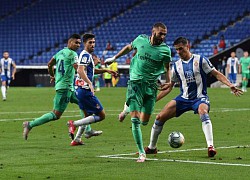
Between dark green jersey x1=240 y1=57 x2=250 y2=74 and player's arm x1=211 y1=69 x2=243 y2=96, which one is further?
dark green jersey x1=240 y1=57 x2=250 y2=74

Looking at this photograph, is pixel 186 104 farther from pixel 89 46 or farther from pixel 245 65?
pixel 245 65

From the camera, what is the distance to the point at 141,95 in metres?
12.9

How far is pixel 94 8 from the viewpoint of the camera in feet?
197

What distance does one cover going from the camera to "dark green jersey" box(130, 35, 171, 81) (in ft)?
42.6

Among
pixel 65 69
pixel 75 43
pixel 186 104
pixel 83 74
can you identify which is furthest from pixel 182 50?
pixel 65 69

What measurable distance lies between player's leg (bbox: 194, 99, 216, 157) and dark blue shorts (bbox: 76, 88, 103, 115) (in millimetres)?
2956

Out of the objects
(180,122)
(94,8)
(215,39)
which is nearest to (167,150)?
(180,122)

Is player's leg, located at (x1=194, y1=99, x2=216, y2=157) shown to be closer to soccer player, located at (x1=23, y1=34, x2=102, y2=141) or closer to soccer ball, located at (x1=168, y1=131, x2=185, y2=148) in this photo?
soccer ball, located at (x1=168, y1=131, x2=185, y2=148)

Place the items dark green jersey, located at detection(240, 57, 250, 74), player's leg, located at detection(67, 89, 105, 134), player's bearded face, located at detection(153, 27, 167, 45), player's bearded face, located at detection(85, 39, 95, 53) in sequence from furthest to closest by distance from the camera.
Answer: dark green jersey, located at detection(240, 57, 250, 74)
player's leg, located at detection(67, 89, 105, 134)
player's bearded face, located at detection(85, 39, 95, 53)
player's bearded face, located at detection(153, 27, 167, 45)

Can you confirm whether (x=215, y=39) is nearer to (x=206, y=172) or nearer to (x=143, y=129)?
(x=143, y=129)

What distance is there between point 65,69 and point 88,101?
0.99 metres

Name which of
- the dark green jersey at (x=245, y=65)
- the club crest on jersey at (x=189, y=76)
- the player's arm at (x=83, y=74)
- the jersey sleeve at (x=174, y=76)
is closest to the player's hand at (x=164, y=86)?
the jersey sleeve at (x=174, y=76)

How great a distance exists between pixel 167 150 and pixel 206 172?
126 inches

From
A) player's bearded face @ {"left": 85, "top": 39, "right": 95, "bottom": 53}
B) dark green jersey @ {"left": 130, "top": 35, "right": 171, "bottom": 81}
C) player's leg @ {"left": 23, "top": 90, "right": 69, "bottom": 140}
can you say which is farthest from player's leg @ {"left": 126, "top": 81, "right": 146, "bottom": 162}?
player's leg @ {"left": 23, "top": 90, "right": 69, "bottom": 140}
